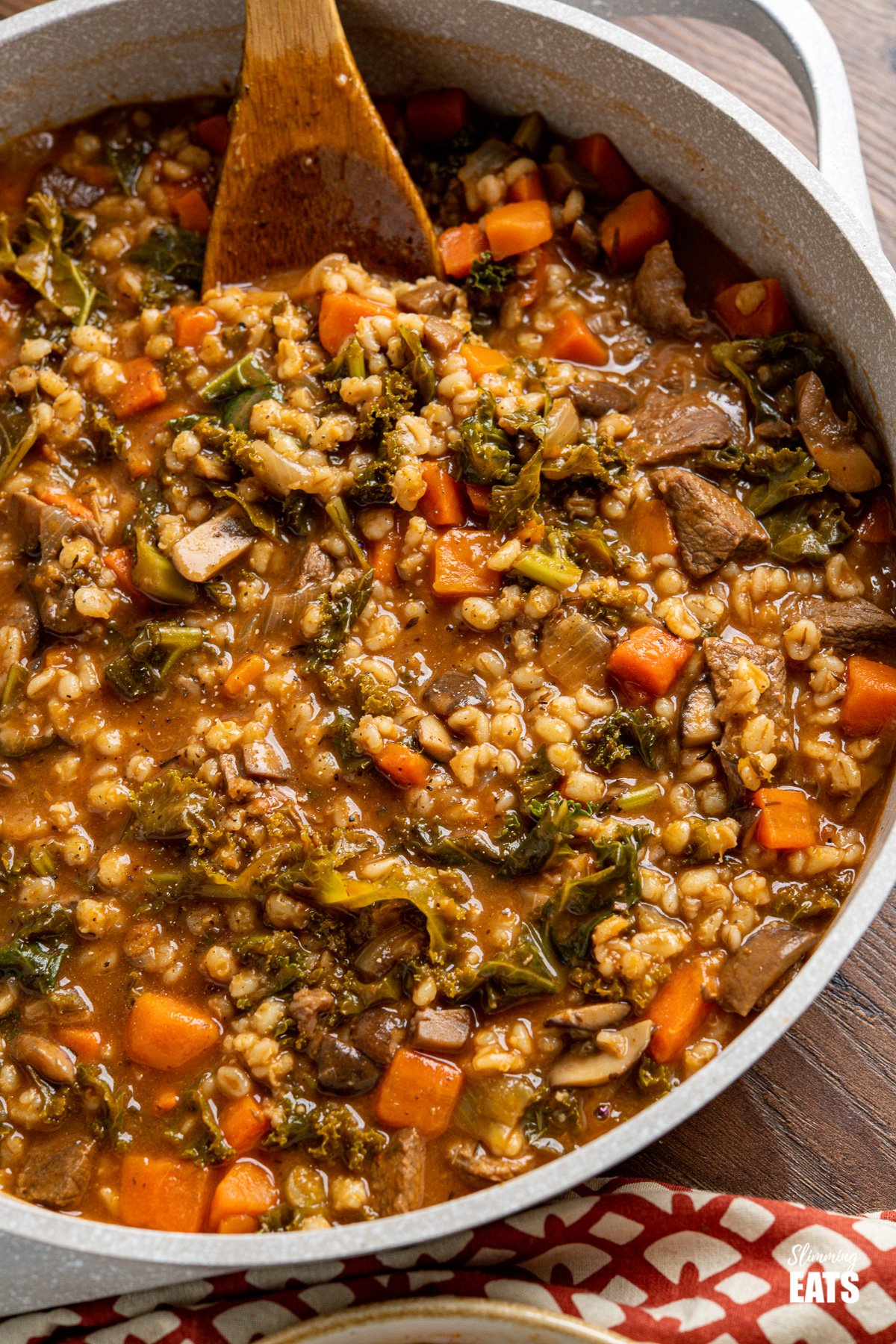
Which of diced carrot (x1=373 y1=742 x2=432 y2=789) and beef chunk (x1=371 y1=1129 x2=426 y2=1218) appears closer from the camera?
beef chunk (x1=371 y1=1129 x2=426 y2=1218)

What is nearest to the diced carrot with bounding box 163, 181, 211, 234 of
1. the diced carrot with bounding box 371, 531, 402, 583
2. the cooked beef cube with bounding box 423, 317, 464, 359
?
the cooked beef cube with bounding box 423, 317, 464, 359

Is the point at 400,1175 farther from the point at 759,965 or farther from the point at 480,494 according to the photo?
the point at 480,494

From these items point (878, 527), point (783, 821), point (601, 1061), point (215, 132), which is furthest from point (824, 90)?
point (601, 1061)

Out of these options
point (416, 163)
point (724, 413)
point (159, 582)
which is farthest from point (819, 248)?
point (159, 582)

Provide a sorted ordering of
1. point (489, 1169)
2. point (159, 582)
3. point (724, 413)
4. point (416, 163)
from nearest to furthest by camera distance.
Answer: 1. point (489, 1169)
2. point (159, 582)
3. point (724, 413)
4. point (416, 163)

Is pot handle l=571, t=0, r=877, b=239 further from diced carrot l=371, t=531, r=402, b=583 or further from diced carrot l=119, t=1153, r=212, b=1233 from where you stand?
diced carrot l=119, t=1153, r=212, b=1233

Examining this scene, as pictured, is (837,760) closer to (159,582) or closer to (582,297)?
(582,297)

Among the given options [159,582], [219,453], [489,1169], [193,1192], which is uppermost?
[219,453]
